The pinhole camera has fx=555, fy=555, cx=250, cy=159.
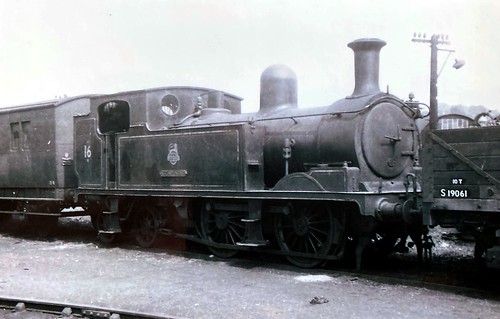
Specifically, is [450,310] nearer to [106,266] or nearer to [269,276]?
[269,276]

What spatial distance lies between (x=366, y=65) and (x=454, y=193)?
257 centimetres

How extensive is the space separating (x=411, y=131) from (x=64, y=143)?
711cm

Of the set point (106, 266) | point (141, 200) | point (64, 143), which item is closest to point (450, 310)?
point (106, 266)

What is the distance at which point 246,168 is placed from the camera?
8203 mm

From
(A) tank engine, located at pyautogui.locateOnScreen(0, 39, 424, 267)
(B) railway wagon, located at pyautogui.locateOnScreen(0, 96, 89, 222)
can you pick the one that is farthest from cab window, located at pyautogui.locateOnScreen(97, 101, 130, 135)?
(B) railway wagon, located at pyautogui.locateOnScreen(0, 96, 89, 222)

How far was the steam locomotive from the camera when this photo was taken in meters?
7.47

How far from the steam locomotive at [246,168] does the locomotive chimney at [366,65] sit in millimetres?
16

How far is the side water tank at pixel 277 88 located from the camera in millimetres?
8836

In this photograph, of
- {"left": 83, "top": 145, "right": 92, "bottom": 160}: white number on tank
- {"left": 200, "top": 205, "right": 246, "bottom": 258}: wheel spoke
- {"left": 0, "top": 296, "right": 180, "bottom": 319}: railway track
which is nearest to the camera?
{"left": 0, "top": 296, "right": 180, "bottom": 319}: railway track

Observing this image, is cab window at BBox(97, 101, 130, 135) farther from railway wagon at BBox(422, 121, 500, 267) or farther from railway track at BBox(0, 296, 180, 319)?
railway wagon at BBox(422, 121, 500, 267)

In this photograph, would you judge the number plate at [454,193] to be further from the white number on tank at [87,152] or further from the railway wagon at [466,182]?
the white number on tank at [87,152]

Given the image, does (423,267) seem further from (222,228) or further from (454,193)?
(222,228)

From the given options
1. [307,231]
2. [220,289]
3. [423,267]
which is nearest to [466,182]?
[423,267]

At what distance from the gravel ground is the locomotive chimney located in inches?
102
